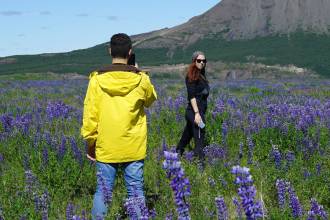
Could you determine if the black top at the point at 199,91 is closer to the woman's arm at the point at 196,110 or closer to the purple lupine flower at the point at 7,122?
the woman's arm at the point at 196,110

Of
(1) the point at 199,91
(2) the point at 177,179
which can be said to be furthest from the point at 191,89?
(2) the point at 177,179

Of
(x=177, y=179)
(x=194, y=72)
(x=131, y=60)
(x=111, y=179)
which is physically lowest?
(x=111, y=179)

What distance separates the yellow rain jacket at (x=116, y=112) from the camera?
4.27 m

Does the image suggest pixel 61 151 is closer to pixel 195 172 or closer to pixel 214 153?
pixel 195 172

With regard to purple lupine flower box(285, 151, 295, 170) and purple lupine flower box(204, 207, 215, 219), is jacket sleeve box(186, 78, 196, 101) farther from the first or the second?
purple lupine flower box(204, 207, 215, 219)

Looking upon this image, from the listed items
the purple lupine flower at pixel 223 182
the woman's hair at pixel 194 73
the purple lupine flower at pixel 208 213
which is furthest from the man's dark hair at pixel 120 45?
the woman's hair at pixel 194 73

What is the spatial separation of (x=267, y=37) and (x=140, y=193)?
93.1 m

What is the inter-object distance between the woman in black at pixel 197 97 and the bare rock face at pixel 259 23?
89.3 m

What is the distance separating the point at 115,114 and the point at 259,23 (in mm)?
101615

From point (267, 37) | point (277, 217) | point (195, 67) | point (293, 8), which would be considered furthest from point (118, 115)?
point (293, 8)

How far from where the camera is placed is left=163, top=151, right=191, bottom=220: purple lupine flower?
2775 millimetres

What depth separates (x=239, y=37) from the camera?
99000 mm

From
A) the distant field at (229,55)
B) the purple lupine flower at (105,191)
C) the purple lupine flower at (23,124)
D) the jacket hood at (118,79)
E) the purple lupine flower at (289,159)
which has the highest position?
the jacket hood at (118,79)

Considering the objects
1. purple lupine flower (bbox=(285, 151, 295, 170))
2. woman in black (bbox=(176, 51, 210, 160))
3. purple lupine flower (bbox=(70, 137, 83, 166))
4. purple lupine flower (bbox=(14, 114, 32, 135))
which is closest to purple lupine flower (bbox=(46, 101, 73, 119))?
purple lupine flower (bbox=(14, 114, 32, 135))
